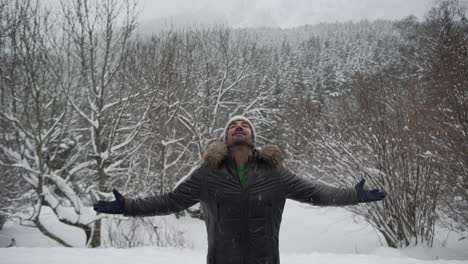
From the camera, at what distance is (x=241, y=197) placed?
2.13 m

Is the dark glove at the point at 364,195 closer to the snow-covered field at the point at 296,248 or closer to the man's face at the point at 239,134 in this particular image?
the man's face at the point at 239,134

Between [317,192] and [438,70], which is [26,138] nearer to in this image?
[317,192]

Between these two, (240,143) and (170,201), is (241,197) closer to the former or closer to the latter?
(240,143)

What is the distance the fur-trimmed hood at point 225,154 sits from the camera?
224cm

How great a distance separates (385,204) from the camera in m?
8.35

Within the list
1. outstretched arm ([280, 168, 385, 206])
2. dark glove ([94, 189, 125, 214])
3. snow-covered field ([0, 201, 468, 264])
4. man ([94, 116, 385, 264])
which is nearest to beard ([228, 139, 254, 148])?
man ([94, 116, 385, 264])

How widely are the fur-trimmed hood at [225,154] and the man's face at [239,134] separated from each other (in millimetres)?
92

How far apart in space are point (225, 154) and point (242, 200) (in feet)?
1.16

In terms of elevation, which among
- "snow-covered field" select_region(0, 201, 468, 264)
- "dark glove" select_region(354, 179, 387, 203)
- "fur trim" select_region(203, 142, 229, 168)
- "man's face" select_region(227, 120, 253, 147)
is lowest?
"snow-covered field" select_region(0, 201, 468, 264)

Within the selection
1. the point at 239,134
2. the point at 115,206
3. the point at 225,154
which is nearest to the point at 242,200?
the point at 225,154

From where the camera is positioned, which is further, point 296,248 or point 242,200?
point 296,248

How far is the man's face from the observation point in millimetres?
2342

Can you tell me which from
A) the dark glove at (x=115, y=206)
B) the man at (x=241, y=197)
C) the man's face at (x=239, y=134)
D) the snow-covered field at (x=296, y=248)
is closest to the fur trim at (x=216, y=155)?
the man at (x=241, y=197)

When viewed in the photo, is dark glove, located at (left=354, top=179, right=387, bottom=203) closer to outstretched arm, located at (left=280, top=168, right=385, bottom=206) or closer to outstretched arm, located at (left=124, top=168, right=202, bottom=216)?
outstretched arm, located at (left=280, top=168, right=385, bottom=206)
